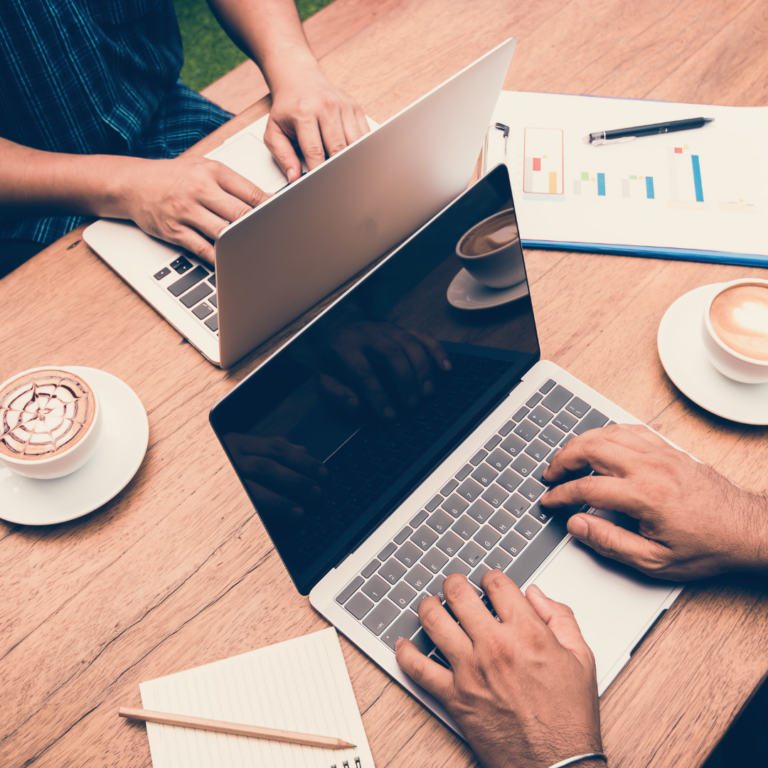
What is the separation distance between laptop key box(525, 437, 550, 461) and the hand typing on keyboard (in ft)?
0.50

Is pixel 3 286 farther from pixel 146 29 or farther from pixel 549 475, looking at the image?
pixel 549 475

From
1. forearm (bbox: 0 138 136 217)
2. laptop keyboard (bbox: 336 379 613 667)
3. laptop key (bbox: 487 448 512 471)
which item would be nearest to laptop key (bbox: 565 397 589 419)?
laptop keyboard (bbox: 336 379 613 667)

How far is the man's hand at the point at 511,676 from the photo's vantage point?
52 cm

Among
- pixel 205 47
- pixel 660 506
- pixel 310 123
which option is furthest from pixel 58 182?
pixel 205 47

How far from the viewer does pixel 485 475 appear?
0.67 metres

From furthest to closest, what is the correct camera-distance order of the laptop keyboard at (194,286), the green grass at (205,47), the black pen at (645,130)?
the green grass at (205,47)
the black pen at (645,130)
the laptop keyboard at (194,286)

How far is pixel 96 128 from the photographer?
3.31ft

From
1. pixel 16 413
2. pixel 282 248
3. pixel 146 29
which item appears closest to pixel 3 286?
pixel 16 413

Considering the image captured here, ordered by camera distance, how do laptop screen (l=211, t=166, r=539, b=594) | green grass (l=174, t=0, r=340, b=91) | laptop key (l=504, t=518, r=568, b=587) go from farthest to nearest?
green grass (l=174, t=0, r=340, b=91), laptop key (l=504, t=518, r=568, b=587), laptop screen (l=211, t=166, r=539, b=594)

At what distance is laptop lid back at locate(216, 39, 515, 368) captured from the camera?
59 centimetres

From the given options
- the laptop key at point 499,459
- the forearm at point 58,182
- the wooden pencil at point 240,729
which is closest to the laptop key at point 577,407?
the laptop key at point 499,459

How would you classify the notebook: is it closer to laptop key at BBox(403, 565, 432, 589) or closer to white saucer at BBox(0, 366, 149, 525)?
laptop key at BBox(403, 565, 432, 589)

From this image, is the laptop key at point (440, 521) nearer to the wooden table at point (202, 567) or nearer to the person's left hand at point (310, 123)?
the wooden table at point (202, 567)

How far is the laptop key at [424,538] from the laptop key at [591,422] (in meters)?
0.23
